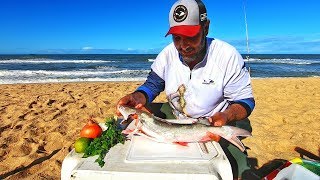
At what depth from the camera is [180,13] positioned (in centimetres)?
292

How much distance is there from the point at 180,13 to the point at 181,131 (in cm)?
113

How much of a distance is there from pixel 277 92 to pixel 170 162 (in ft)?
32.9

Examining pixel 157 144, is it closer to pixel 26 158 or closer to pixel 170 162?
pixel 170 162

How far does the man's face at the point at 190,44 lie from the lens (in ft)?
9.53

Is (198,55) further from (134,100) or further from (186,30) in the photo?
(134,100)

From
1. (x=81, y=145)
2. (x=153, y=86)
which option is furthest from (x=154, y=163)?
(x=153, y=86)

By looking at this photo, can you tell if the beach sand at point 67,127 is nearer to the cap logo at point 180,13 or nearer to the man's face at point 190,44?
the man's face at point 190,44

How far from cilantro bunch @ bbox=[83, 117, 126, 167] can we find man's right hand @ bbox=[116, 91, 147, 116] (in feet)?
0.86

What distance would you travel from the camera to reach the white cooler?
2.00 metres

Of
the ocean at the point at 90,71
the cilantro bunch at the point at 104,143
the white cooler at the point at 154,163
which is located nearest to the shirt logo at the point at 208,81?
the white cooler at the point at 154,163

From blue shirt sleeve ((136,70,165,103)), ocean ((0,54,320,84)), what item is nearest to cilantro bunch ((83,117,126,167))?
blue shirt sleeve ((136,70,165,103))

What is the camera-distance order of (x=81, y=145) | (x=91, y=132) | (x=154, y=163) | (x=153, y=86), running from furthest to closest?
1. (x=153, y=86)
2. (x=91, y=132)
3. (x=81, y=145)
4. (x=154, y=163)

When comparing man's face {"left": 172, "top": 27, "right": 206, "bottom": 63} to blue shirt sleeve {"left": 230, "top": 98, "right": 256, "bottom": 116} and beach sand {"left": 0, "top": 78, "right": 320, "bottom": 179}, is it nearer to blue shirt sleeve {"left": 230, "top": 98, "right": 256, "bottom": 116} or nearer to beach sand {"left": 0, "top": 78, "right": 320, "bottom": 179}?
blue shirt sleeve {"left": 230, "top": 98, "right": 256, "bottom": 116}

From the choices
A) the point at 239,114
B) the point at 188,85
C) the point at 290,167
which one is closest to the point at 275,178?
the point at 290,167
